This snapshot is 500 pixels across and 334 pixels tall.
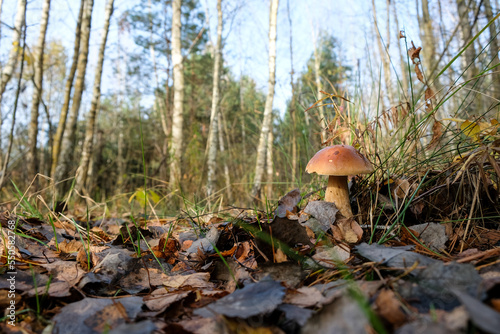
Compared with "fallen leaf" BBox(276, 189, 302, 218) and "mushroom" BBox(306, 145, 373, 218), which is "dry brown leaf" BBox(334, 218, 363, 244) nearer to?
"mushroom" BBox(306, 145, 373, 218)

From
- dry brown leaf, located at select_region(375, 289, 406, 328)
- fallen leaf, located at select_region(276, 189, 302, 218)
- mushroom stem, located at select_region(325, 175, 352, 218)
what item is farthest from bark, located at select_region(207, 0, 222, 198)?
dry brown leaf, located at select_region(375, 289, 406, 328)

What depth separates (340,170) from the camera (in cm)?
136

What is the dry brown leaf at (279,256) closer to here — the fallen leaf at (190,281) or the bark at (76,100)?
the fallen leaf at (190,281)

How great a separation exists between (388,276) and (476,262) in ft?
0.84

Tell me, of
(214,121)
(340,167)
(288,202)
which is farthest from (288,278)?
(214,121)

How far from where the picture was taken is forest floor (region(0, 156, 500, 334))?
24.9 inches

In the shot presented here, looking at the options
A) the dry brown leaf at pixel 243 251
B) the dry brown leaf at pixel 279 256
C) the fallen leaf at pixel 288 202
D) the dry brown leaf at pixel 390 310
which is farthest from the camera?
the fallen leaf at pixel 288 202

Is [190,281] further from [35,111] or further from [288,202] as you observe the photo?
[35,111]

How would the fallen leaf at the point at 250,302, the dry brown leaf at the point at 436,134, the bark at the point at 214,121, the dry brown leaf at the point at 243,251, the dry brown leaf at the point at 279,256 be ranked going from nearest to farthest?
the fallen leaf at the point at 250,302 → the dry brown leaf at the point at 279,256 → the dry brown leaf at the point at 243,251 → the dry brown leaf at the point at 436,134 → the bark at the point at 214,121

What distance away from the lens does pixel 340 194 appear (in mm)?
1519

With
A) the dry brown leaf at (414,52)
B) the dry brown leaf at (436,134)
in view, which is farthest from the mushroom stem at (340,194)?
the dry brown leaf at (414,52)

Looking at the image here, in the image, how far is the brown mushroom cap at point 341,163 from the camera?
135 centimetres

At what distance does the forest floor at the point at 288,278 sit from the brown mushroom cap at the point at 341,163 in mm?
189

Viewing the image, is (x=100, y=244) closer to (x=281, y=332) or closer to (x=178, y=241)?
(x=178, y=241)
